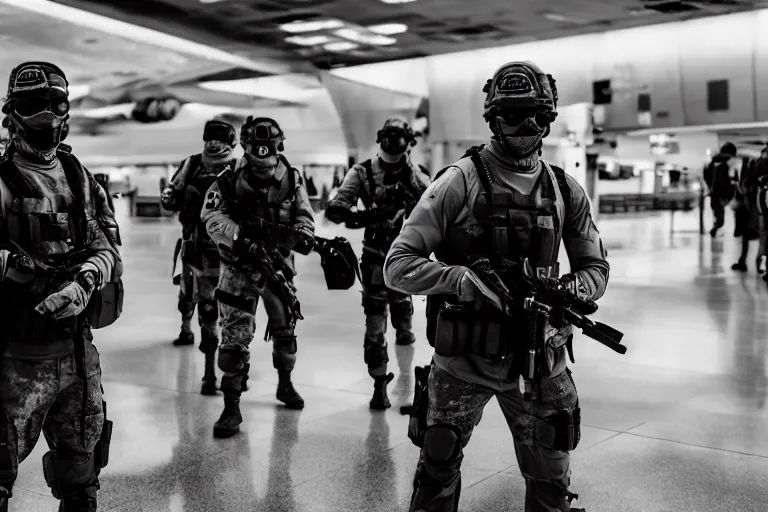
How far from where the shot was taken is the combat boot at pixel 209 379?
19.9 feet

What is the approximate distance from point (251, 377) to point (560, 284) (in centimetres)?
427

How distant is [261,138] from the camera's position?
5145mm

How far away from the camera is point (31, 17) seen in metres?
13.9

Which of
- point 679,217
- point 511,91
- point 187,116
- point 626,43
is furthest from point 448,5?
point 679,217

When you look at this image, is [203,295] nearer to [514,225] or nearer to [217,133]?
Result: [217,133]

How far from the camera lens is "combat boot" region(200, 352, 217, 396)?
19.9 feet

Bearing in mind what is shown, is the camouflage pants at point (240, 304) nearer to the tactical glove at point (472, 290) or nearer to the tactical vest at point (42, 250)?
the tactical vest at point (42, 250)

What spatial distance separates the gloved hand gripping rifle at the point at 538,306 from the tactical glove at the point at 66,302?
1.36m

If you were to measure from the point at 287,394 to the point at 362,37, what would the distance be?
517 inches

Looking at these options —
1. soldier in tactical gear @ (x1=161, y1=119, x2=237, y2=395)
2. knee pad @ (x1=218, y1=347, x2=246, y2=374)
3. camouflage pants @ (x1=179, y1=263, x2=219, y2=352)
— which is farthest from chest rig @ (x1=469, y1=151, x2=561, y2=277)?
soldier in tactical gear @ (x1=161, y1=119, x2=237, y2=395)

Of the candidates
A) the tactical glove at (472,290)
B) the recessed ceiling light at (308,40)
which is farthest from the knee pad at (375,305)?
the recessed ceiling light at (308,40)

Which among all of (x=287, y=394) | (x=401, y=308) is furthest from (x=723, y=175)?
(x=287, y=394)

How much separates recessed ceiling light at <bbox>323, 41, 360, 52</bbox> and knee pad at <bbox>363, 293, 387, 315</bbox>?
43.3 feet

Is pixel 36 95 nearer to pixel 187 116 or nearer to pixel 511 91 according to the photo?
pixel 511 91
